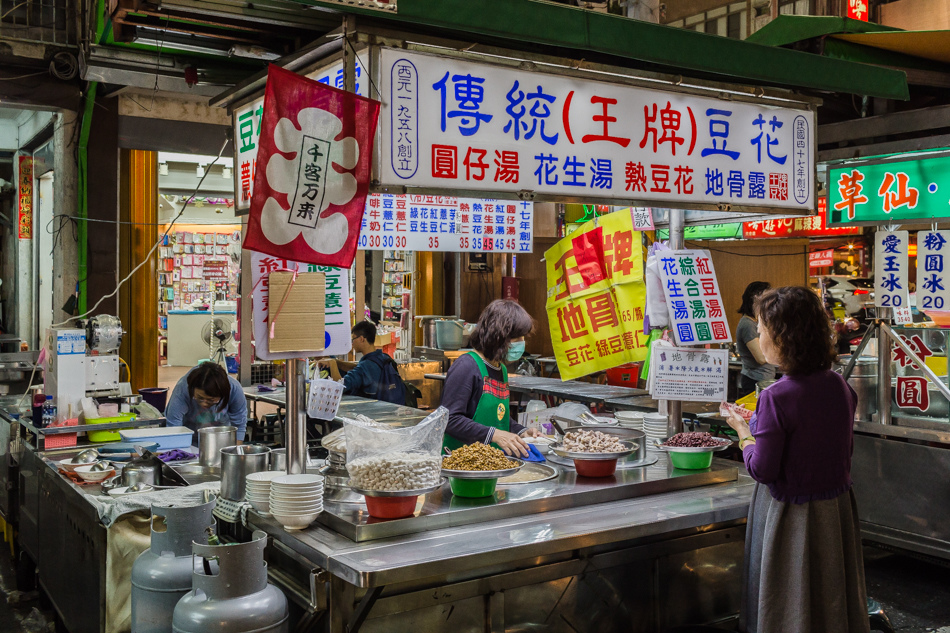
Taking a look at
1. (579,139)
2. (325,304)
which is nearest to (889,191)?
(579,139)

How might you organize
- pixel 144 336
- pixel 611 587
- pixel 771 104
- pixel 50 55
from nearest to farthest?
pixel 611 587, pixel 771 104, pixel 50 55, pixel 144 336

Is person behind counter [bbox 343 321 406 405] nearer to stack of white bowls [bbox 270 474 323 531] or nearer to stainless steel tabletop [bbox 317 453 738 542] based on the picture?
stainless steel tabletop [bbox 317 453 738 542]

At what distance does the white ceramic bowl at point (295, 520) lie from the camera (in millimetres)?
2820

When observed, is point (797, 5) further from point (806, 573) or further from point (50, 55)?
point (806, 573)

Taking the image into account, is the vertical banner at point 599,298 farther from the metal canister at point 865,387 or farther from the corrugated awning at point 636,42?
the metal canister at point 865,387

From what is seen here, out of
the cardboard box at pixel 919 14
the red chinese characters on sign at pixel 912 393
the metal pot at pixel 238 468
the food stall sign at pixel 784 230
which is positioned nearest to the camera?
the metal pot at pixel 238 468

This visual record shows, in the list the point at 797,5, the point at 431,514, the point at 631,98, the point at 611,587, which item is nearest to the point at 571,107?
the point at 631,98

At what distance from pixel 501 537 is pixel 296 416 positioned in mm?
960

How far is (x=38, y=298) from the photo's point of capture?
10242 mm

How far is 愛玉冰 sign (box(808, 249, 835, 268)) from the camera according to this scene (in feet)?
41.4

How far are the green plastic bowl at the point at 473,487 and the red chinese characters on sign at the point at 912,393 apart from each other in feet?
12.4

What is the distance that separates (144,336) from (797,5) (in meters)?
11.1

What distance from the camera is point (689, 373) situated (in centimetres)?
409

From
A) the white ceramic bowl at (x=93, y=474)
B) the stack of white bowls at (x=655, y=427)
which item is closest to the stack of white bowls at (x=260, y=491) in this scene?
the white ceramic bowl at (x=93, y=474)
